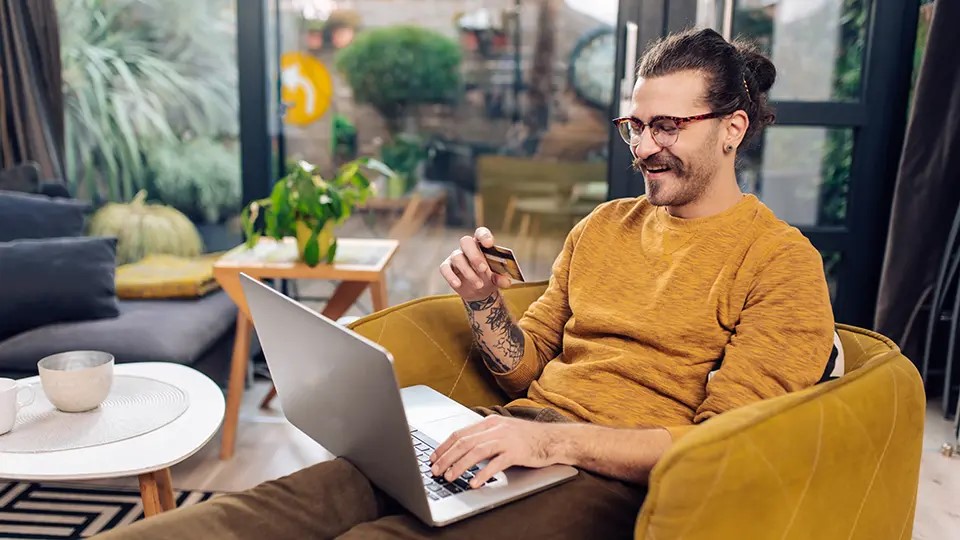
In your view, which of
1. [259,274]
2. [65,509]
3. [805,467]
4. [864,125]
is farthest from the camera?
[864,125]

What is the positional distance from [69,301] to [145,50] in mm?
1298

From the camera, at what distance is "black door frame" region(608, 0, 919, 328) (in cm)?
281

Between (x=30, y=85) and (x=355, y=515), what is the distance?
100 inches

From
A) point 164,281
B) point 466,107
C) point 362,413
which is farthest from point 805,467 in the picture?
point 466,107

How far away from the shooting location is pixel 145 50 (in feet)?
10.7

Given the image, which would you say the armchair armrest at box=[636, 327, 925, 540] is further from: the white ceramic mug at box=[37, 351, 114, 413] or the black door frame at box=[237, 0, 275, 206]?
the black door frame at box=[237, 0, 275, 206]

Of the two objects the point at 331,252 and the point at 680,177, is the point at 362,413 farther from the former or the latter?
the point at 331,252

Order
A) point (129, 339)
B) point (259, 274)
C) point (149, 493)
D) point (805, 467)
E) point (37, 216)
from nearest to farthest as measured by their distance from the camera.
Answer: point (805, 467), point (149, 493), point (129, 339), point (259, 274), point (37, 216)

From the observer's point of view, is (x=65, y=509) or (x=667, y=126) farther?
(x=65, y=509)

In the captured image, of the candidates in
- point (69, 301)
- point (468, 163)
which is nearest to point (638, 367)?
point (69, 301)

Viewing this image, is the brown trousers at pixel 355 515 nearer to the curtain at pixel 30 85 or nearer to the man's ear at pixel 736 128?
the man's ear at pixel 736 128

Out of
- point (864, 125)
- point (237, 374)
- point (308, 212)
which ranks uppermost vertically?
point (864, 125)

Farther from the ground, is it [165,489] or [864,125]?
[864,125]

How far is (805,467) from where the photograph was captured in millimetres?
1062
